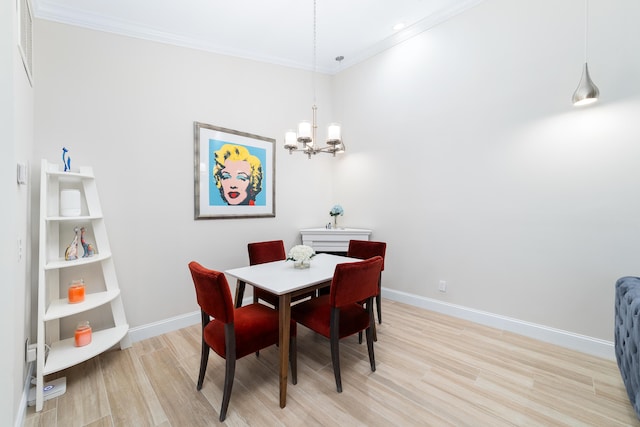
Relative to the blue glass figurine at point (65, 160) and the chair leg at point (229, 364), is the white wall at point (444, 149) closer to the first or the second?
the blue glass figurine at point (65, 160)

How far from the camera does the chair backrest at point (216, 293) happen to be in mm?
1538

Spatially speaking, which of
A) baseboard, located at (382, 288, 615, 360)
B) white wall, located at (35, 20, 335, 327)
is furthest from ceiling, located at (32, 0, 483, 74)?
baseboard, located at (382, 288, 615, 360)

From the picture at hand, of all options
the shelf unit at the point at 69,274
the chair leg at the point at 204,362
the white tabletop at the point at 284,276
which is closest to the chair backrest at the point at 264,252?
the white tabletop at the point at 284,276

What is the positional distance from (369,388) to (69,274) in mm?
2686

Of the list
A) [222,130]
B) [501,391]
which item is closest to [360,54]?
[222,130]

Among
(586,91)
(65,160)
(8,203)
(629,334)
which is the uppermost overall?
(586,91)

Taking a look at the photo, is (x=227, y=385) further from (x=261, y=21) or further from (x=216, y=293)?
(x=261, y=21)

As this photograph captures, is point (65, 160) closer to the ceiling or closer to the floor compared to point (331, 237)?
closer to the ceiling

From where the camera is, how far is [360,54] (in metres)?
3.79

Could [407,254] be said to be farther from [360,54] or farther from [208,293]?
[360,54]

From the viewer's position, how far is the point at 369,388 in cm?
190

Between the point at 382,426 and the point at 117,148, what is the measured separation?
123 inches

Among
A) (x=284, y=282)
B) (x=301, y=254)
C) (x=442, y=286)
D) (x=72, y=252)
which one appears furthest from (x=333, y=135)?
(x=72, y=252)

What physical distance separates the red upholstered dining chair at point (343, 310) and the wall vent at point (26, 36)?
2.48 m
